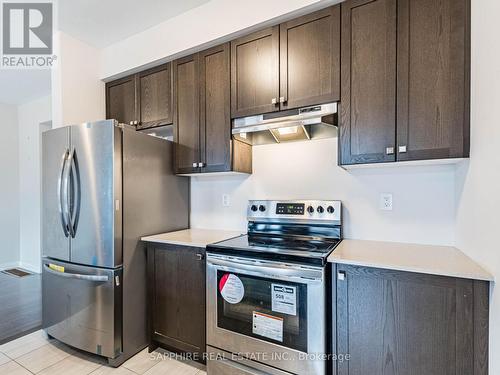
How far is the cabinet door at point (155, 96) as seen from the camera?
2426 mm

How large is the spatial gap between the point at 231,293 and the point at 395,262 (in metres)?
0.96

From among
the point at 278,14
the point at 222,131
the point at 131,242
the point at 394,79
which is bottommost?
the point at 131,242

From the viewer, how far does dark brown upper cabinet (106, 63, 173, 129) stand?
8.01ft

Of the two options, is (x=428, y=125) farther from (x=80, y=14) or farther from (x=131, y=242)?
(x=80, y=14)

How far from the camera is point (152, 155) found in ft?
7.20

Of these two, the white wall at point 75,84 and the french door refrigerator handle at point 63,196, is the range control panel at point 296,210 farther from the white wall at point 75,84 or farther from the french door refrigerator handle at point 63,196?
the white wall at point 75,84

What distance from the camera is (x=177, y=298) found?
1960mm

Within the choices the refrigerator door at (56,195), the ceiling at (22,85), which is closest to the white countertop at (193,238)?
the refrigerator door at (56,195)

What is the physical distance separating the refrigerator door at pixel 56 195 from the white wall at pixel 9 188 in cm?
284

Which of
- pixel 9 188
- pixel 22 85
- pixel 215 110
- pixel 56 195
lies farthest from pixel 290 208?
pixel 9 188

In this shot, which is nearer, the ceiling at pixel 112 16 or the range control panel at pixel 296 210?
the range control panel at pixel 296 210

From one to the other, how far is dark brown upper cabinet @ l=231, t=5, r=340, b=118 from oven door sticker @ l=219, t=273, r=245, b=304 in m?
1.19

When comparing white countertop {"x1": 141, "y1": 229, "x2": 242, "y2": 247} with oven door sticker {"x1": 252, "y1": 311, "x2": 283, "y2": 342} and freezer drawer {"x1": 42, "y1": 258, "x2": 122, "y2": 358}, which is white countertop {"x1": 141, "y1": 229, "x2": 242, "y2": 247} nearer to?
freezer drawer {"x1": 42, "y1": 258, "x2": 122, "y2": 358}

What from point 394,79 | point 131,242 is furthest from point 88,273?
point 394,79
